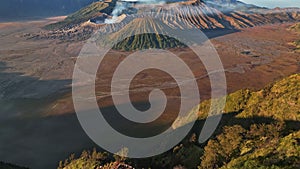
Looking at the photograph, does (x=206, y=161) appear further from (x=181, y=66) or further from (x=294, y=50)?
(x=294, y=50)

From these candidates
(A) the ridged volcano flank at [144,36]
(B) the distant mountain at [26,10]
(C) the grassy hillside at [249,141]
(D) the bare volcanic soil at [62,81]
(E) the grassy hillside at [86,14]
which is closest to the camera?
(C) the grassy hillside at [249,141]

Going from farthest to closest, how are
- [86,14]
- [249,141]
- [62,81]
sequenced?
[86,14]
[62,81]
[249,141]

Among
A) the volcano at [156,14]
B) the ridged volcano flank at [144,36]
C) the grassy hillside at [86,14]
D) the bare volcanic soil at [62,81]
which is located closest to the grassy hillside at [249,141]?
the bare volcanic soil at [62,81]

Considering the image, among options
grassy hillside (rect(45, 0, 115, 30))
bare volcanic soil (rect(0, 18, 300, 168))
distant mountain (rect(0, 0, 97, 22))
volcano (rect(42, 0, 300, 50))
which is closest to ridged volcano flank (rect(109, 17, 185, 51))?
volcano (rect(42, 0, 300, 50))

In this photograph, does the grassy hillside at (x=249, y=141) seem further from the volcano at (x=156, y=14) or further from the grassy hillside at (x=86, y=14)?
the grassy hillside at (x=86, y=14)

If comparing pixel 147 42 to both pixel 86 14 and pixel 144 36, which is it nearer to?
pixel 144 36

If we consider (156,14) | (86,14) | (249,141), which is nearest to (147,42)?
(156,14)
